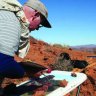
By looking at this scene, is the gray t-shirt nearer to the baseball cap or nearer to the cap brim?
the baseball cap

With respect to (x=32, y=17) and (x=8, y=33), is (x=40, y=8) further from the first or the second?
(x=8, y=33)

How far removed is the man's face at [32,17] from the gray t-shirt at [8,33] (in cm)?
44

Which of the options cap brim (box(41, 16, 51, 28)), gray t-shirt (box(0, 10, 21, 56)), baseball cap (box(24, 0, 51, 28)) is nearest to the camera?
gray t-shirt (box(0, 10, 21, 56))

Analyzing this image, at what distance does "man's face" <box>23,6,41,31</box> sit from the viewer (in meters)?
4.46

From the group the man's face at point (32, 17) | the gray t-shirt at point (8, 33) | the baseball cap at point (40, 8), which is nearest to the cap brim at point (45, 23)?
the baseball cap at point (40, 8)

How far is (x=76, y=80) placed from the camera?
18.9 ft

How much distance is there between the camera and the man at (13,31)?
12.9 feet

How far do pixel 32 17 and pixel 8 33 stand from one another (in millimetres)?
612

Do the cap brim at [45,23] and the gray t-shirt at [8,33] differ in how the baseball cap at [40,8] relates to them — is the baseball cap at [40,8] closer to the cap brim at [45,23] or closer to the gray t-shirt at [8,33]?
the cap brim at [45,23]

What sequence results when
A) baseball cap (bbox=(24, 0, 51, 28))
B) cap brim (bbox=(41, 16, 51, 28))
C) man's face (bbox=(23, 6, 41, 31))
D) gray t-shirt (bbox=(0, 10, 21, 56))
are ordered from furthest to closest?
cap brim (bbox=(41, 16, 51, 28)), baseball cap (bbox=(24, 0, 51, 28)), man's face (bbox=(23, 6, 41, 31)), gray t-shirt (bbox=(0, 10, 21, 56))

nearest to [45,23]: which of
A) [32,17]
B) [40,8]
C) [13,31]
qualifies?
[40,8]

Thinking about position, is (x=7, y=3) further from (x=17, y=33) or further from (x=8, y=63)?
(x=8, y=63)

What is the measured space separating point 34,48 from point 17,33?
56.6 feet

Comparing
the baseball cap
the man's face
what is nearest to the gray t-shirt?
the man's face
